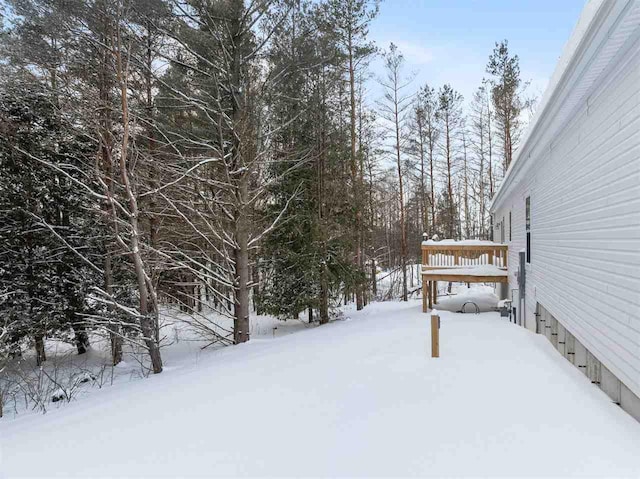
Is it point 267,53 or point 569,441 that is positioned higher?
point 267,53

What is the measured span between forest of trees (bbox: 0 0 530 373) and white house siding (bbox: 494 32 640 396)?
19.9 feet

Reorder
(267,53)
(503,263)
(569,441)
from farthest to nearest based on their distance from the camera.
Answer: (503,263), (267,53), (569,441)

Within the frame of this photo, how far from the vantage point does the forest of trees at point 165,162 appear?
23.0ft

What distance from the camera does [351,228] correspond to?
39.9ft

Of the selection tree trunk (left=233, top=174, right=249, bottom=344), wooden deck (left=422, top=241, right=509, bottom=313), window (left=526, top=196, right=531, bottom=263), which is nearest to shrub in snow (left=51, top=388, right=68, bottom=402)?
tree trunk (left=233, top=174, right=249, bottom=344)

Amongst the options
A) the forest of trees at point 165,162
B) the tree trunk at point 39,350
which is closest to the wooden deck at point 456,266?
the forest of trees at point 165,162

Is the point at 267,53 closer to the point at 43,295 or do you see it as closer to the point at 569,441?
the point at 43,295

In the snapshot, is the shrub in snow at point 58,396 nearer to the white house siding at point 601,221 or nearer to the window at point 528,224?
the white house siding at point 601,221

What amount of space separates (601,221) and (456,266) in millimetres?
6998

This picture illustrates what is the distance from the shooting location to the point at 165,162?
803 centimetres

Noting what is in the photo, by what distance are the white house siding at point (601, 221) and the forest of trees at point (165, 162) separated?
19.9ft

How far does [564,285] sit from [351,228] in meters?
7.49

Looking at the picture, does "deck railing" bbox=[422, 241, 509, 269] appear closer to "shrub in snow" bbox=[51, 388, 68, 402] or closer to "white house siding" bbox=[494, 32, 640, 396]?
"white house siding" bbox=[494, 32, 640, 396]

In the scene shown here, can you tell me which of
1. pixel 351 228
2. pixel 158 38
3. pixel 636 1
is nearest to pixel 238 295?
pixel 351 228
